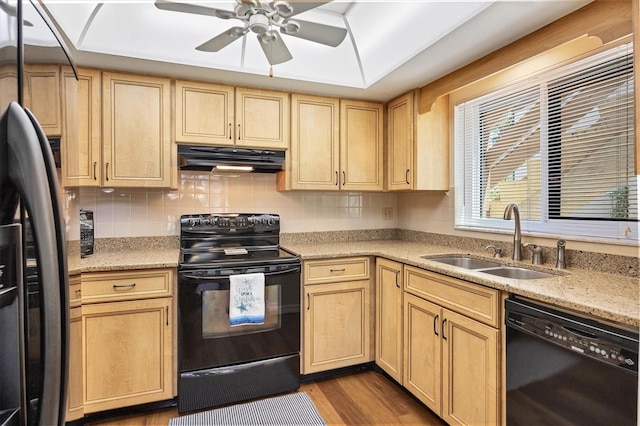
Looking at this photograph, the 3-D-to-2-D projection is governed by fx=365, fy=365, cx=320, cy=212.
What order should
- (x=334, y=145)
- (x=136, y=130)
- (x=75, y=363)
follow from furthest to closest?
(x=334, y=145) → (x=136, y=130) → (x=75, y=363)

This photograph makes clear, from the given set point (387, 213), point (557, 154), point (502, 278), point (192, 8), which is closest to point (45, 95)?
point (192, 8)

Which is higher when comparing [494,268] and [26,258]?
[26,258]

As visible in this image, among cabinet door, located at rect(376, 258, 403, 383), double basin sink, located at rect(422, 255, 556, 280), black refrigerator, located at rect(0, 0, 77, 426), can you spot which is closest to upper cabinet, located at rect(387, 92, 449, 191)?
double basin sink, located at rect(422, 255, 556, 280)

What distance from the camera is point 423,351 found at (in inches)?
84.1

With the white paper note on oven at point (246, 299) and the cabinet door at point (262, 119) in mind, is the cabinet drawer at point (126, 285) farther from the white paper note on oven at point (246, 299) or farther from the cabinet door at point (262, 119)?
the cabinet door at point (262, 119)

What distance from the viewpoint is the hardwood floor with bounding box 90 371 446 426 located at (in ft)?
6.92

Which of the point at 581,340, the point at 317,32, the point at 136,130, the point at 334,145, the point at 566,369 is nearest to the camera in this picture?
the point at 581,340

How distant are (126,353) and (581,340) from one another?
2.24 metres

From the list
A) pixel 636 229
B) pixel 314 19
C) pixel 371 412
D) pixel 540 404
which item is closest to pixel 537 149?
pixel 636 229

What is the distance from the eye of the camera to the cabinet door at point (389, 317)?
2.36m

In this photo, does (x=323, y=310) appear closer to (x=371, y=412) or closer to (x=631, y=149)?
(x=371, y=412)

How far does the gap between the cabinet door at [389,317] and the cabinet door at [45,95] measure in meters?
1.99

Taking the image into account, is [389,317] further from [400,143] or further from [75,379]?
[75,379]

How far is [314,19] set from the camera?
7.61 feet
